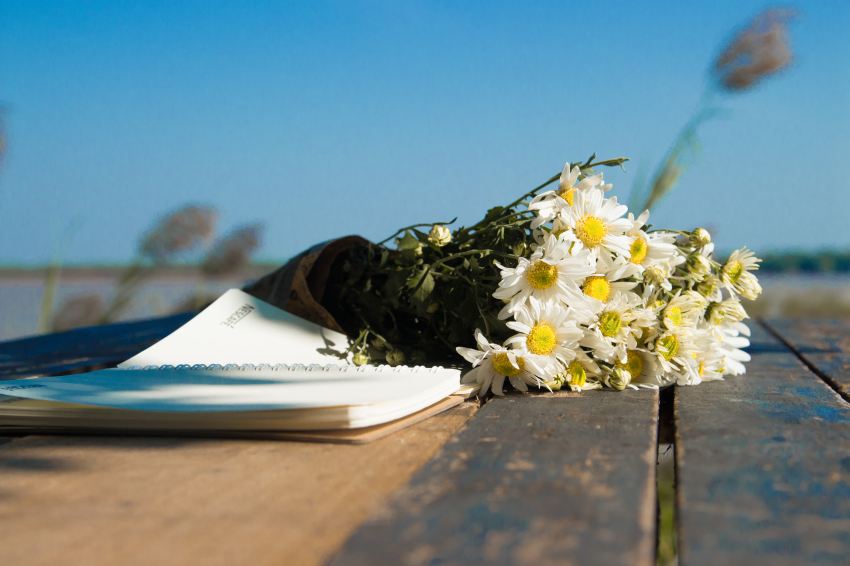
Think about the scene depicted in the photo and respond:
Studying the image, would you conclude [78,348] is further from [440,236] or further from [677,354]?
[677,354]

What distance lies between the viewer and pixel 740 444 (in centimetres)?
86

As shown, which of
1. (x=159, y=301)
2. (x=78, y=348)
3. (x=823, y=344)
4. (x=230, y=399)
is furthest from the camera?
(x=159, y=301)

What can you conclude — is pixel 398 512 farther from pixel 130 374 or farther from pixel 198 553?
pixel 130 374

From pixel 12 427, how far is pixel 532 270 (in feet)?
2.40

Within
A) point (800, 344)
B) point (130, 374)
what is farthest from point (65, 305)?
point (800, 344)

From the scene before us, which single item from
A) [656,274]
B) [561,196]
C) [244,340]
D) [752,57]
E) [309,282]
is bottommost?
[244,340]

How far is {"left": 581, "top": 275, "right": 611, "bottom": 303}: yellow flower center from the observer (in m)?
1.24

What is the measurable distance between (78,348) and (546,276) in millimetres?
1220

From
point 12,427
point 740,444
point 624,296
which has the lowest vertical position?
point 12,427

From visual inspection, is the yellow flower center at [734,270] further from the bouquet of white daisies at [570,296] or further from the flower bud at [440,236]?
the flower bud at [440,236]

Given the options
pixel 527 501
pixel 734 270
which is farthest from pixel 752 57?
pixel 527 501

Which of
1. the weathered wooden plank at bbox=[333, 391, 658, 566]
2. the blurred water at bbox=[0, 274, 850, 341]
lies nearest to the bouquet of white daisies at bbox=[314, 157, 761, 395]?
the weathered wooden plank at bbox=[333, 391, 658, 566]

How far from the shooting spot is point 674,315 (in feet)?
4.14

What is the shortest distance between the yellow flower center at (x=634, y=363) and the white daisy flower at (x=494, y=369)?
0.17 metres
